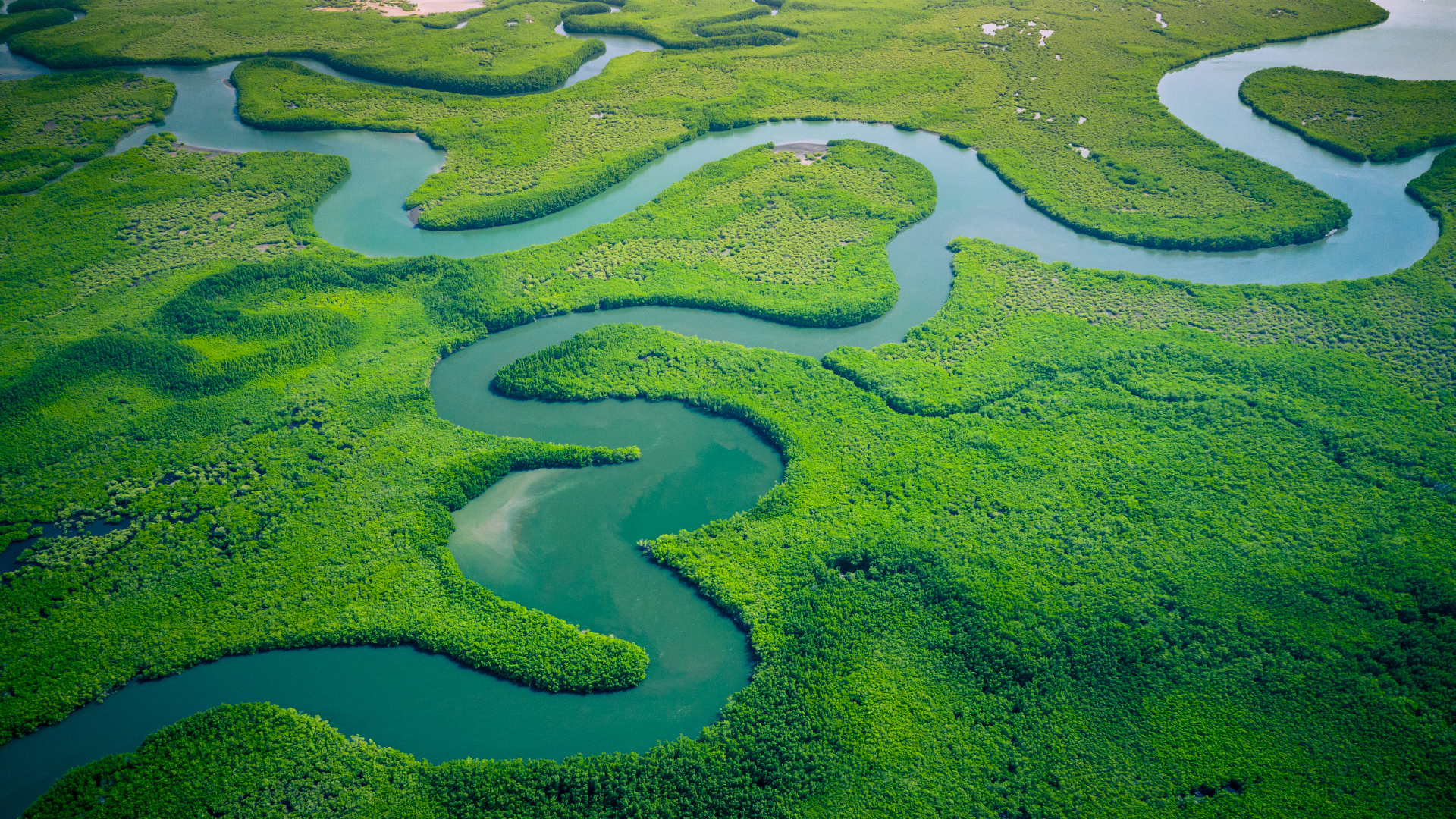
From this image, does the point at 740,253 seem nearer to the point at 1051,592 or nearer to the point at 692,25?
the point at 1051,592

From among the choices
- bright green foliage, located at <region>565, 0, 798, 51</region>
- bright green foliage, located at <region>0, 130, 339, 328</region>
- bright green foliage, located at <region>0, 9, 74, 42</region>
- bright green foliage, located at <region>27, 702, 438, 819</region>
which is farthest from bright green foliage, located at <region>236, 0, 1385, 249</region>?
bright green foliage, located at <region>27, 702, 438, 819</region>

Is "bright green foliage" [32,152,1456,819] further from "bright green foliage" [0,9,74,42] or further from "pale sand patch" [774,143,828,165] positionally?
"bright green foliage" [0,9,74,42]

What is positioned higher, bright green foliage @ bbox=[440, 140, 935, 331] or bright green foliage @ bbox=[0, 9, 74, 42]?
bright green foliage @ bbox=[0, 9, 74, 42]

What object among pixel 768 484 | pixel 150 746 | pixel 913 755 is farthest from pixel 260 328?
pixel 913 755

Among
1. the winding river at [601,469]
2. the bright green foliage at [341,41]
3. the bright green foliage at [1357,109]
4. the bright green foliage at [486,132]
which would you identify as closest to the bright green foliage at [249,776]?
the winding river at [601,469]

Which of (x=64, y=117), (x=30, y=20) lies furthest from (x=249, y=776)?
(x=30, y=20)

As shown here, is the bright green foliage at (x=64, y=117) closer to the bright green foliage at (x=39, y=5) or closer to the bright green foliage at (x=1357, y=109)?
the bright green foliage at (x=39, y=5)

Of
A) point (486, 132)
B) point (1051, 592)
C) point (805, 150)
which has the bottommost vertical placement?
point (1051, 592)
